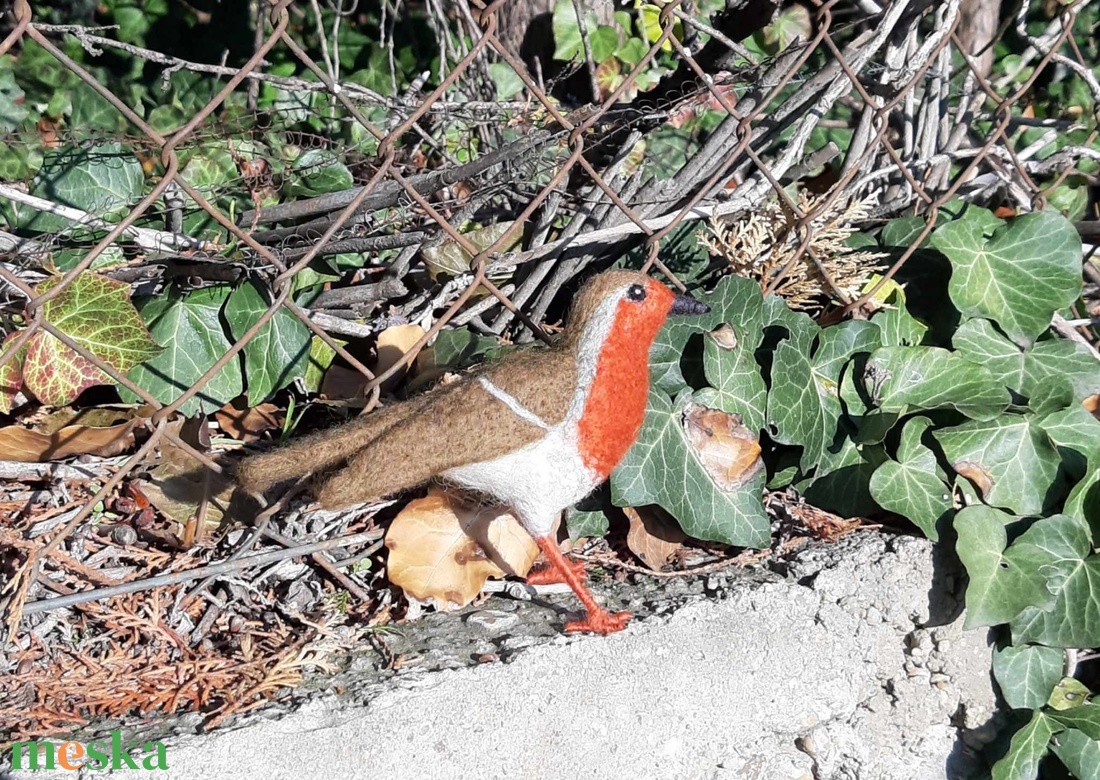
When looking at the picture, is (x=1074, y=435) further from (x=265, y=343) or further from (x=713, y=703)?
(x=265, y=343)

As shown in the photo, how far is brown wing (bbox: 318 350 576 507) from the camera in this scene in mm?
1358

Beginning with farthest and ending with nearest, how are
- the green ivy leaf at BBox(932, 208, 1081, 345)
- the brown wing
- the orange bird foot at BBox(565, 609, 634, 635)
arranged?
the green ivy leaf at BBox(932, 208, 1081, 345) → the orange bird foot at BBox(565, 609, 634, 635) → the brown wing

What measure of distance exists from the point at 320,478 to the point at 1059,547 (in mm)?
1449

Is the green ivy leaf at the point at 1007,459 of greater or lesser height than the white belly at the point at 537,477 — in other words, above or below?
below

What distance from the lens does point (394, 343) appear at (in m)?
1.75

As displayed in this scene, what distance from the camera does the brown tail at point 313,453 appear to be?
138 cm

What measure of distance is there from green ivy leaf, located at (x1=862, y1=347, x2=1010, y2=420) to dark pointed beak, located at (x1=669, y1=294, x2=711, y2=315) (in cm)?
52

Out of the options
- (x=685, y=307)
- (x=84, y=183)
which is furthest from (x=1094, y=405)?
(x=84, y=183)

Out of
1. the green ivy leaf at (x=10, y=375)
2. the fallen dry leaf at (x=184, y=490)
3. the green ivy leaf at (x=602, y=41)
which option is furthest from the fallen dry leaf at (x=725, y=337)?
the green ivy leaf at (x=602, y=41)

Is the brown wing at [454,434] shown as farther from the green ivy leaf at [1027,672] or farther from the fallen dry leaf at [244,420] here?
the green ivy leaf at [1027,672]

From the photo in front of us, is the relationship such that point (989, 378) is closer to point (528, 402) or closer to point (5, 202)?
point (528, 402)

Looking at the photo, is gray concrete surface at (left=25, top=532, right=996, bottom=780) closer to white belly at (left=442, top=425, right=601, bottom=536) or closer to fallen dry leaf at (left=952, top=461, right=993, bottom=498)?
fallen dry leaf at (left=952, top=461, right=993, bottom=498)

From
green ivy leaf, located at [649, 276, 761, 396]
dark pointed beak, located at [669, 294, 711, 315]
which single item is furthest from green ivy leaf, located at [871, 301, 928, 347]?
dark pointed beak, located at [669, 294, 711, 315]

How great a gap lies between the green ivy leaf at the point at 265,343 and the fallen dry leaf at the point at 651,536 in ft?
2.34
